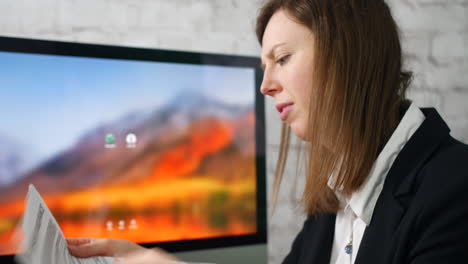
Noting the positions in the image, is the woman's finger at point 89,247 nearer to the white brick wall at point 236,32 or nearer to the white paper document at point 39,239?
the white paper document at point 39,239

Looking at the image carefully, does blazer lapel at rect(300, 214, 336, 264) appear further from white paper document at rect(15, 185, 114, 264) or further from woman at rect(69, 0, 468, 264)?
white paper document at rect(15, 185, 114, 264)

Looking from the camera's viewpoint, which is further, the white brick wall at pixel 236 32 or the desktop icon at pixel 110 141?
the white brick wall at pixel 236 32

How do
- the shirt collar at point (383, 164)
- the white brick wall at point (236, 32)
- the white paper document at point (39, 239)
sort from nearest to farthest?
the white paper document at point (39, 239), the shirt collar at point (383, 164), the white brick wall at point (236, 32)

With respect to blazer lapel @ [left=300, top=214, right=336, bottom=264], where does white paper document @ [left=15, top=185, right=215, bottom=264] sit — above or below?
above

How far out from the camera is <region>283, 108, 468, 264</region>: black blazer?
0.67m

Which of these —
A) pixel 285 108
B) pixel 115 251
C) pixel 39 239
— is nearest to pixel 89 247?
pixel 115 251

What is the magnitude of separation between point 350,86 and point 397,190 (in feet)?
0.65

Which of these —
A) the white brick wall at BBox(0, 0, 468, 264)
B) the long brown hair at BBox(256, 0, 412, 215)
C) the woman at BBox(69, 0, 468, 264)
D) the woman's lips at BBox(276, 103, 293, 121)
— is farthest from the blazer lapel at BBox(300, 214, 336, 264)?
the white brick wall at BBox(0, 0, 468, 264)

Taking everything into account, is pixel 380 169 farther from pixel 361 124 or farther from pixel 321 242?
pixel 321 242

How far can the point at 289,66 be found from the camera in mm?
844

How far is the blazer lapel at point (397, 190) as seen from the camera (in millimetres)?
743

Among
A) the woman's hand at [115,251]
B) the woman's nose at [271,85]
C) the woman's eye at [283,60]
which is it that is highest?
the woman's eye at [283,60]

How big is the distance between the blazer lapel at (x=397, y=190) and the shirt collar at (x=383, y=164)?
0.01m

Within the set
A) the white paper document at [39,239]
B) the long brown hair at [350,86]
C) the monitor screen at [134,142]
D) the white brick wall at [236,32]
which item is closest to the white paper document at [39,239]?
the white paper document at [39,239]
